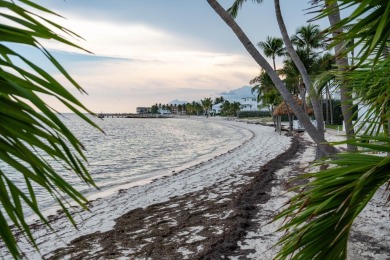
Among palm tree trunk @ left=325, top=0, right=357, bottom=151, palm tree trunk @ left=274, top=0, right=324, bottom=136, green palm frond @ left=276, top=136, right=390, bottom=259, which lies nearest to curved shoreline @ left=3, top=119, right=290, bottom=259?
palm tree trunk @ left=274, top=0, right=324, bottom=136

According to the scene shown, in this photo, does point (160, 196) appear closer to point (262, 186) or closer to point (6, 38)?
point (262, 186)

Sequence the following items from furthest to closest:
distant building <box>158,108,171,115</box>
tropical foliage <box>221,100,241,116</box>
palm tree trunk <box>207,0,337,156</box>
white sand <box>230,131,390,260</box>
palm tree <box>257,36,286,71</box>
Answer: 1. distant building <box>158,108,171,115</box>
2. tropical foliage <box>221,100,241,116</box>
3. palm tree <box>257,36,286,71</box>
4. palm tree trunk <box>207,0,337,156</box>
5. white sand <box>230,131,390,260</box>

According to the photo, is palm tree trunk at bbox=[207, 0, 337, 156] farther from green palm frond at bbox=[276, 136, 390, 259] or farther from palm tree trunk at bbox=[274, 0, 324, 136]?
green palm frond at bbox=[276, 136, 390, 259]

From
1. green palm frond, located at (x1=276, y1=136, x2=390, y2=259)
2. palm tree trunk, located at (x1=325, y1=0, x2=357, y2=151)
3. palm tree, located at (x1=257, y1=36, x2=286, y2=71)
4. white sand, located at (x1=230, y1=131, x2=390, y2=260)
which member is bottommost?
white sand, located at (x1=230, y1=131, x2=390, y2=260)

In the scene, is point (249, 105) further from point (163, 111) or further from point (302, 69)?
point (302, 69)

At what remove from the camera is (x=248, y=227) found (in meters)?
6.21

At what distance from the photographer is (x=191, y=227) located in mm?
6617

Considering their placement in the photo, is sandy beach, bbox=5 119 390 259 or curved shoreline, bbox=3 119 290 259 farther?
curved shoreline, bbox=3 119 290 259

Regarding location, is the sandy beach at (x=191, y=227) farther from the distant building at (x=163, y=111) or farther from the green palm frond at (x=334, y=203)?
the distant building at (x=163, y=111)

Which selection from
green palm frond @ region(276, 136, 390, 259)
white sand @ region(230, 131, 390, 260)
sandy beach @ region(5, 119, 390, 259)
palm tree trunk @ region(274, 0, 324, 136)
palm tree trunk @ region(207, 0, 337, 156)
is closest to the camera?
green palm frond @ region(276, 136, 390, 259)

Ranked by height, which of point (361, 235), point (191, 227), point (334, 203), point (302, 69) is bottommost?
point (191, 227)

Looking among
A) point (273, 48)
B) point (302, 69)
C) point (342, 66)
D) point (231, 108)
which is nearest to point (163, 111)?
point (231, 108)

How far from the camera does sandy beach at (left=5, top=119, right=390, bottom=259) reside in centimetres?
524

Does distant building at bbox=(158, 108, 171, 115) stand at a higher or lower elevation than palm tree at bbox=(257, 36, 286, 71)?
lower
